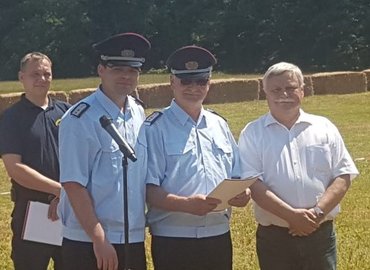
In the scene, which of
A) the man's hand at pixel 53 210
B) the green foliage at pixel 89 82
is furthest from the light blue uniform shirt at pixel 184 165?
the green foliage at pixel 89 82

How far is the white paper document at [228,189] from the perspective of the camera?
4.09 meters

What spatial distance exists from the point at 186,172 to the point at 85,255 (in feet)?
2.01

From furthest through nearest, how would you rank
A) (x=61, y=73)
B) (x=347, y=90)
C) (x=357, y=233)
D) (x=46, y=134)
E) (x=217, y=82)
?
(x=61, y=73)
(x=347, y=90)
(x=217, y=82)
(x=357, y=233)
(x=46, y=134)

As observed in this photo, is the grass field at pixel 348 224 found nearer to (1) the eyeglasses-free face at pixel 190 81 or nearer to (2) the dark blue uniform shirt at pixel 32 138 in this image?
(2) the dark blue uniform shirt at pixel 32 138

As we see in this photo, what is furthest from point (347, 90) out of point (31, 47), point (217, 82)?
point (31, 47)

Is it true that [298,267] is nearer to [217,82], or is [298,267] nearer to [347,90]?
[217,82]

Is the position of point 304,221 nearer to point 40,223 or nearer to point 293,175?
point 293,175

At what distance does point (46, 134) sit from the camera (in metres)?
5.07

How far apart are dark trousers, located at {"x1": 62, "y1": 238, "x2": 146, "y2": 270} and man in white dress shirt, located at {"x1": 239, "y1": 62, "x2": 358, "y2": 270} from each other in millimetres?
695

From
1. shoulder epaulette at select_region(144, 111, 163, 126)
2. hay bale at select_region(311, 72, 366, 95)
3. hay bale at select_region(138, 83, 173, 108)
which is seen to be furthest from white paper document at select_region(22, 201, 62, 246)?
hay bale at select_region(311, 72, 366, 95)

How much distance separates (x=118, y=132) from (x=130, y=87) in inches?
12.1

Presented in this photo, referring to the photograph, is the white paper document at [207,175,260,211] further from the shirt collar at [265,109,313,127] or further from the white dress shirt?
the shirt collar at [265,109,313,127]

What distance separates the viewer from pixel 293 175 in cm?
450

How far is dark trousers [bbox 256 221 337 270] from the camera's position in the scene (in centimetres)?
455
